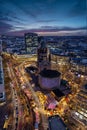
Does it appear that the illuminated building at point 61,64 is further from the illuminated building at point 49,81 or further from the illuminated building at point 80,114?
the illuminated building at point 80,114

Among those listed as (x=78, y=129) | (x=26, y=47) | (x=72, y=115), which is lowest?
(x=78, y=129)

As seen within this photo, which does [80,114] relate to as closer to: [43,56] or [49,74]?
[49,74]

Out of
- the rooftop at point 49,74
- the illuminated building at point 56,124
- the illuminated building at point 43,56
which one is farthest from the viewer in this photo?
the illuminated building at point 43,56

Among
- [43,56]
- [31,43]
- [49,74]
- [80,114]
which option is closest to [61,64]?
[43,56]

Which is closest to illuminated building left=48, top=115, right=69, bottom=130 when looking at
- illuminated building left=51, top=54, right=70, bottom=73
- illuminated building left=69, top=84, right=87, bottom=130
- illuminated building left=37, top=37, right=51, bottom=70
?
illuminated building left=69, top=84, right=87, bottom=130

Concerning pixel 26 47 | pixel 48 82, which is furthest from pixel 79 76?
pixel 26 47

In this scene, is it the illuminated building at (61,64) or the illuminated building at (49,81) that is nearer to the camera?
the illuminated building at (49,81)

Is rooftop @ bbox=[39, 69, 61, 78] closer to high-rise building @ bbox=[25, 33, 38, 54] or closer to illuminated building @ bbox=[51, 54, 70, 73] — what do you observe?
illuminated building @ bbox=[51, 54, 70, 73]

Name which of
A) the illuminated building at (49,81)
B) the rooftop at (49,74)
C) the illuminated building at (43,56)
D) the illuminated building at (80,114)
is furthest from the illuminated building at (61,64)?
the illuminated building at (80,114)

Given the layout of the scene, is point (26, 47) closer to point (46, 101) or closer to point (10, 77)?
point (10, 77)
